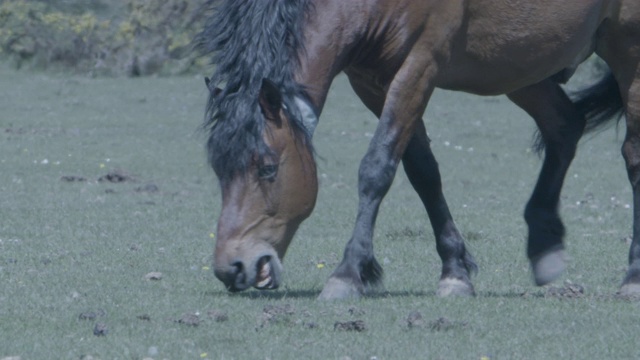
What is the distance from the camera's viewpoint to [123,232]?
33.5ft

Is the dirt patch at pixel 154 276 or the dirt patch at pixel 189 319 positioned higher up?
the dirt patch at pixel 189 319

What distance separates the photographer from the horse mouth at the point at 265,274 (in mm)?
6480

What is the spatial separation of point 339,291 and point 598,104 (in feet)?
9.23

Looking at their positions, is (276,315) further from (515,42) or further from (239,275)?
(515,42)

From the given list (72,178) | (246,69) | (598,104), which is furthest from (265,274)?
(72,178)

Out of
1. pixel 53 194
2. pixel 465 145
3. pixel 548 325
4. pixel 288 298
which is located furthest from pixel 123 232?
pixel 465 145

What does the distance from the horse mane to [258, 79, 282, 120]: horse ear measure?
0.04m

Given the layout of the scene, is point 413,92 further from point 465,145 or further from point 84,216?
point 465,145

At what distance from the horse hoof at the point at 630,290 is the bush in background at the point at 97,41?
69.0ft

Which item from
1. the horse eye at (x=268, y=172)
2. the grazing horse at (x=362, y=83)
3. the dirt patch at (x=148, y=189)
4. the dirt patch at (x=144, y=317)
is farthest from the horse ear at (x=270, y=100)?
the dirt patch at (x=148, y=189)

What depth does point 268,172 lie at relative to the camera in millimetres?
6523

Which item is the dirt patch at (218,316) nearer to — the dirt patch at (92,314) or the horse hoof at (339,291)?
the dirt patch at (92,314)

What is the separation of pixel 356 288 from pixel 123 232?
12.8 feet

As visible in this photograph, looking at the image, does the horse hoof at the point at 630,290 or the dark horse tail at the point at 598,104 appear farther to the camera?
the dark horse tail at the point at 598,104
